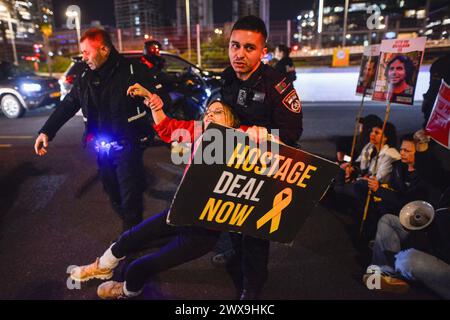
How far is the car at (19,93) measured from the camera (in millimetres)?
9773

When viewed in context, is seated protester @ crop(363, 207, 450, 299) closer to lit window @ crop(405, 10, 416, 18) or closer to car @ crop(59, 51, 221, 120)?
car @ crop(59, 51, 221, 120)

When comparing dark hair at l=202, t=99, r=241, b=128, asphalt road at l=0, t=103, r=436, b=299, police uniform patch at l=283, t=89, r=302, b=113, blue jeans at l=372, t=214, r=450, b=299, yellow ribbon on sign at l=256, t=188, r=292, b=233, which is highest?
police uniform patch at l=283, t=89, r=302, b=113

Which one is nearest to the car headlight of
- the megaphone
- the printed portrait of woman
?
the printed portrait of woman

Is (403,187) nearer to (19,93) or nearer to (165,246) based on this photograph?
(165,246)

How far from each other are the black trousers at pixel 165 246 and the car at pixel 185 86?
419 centimetres

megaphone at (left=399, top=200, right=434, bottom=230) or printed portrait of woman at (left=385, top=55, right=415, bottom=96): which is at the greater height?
printed portrait of woman at (left=385, top=55, right=415, bottom=96)

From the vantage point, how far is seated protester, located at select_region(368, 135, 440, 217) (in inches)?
116

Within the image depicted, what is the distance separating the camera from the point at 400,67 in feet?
11.7

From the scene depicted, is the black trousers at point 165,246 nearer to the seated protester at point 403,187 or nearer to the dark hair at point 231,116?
the dark hair at point 231,116

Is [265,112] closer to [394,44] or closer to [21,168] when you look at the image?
[394,44]

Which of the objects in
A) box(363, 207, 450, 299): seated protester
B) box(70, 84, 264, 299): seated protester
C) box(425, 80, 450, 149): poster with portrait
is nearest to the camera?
box(70, 84, 264, 299): seated protester

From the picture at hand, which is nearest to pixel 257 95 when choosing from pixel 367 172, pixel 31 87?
pixel 367 172

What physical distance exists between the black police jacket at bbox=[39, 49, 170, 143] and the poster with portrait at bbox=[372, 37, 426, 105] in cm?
246
